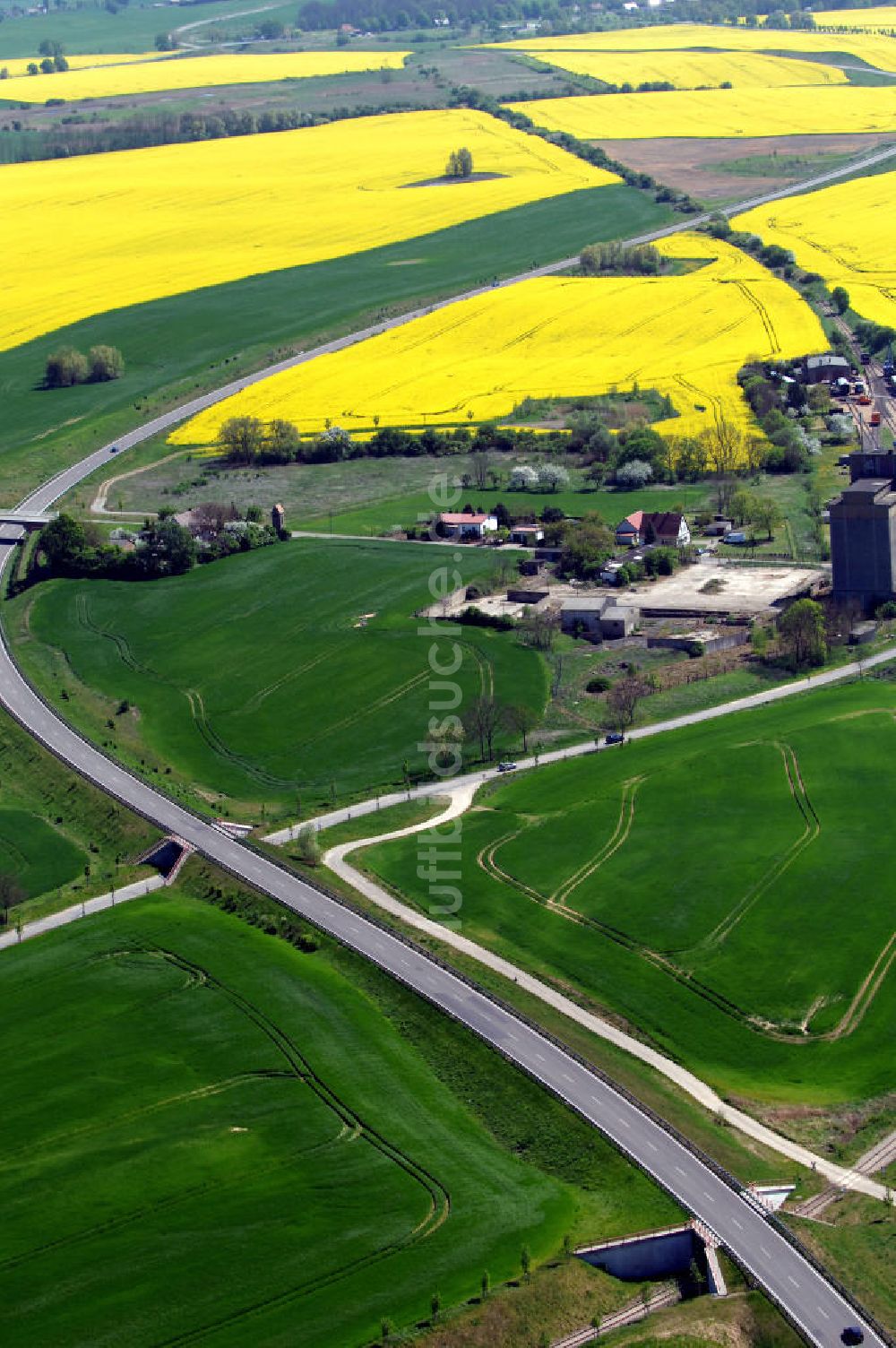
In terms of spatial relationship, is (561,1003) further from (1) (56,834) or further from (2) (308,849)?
(1) (56,834)

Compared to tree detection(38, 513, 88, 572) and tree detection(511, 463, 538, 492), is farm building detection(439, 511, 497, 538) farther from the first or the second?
tree detection(38, 513, 88, 572)

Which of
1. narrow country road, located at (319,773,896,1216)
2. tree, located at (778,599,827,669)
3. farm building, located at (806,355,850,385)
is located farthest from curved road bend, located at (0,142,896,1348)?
farm building, located at (806,355,850,385)

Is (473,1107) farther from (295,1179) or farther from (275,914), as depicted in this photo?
(275,914)

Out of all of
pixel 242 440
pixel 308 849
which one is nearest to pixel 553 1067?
pixel 308 849

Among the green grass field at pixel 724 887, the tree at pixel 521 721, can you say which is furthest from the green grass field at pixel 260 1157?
the tree at pixel 521 721

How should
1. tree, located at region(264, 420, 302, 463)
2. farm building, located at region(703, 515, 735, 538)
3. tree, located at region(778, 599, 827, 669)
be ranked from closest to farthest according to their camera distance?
tree, located at region(778, 599, 827, 669) < farm building, located at region(703, 515, 735, 538) < tree, located at region(264, 420, 302, 463)
